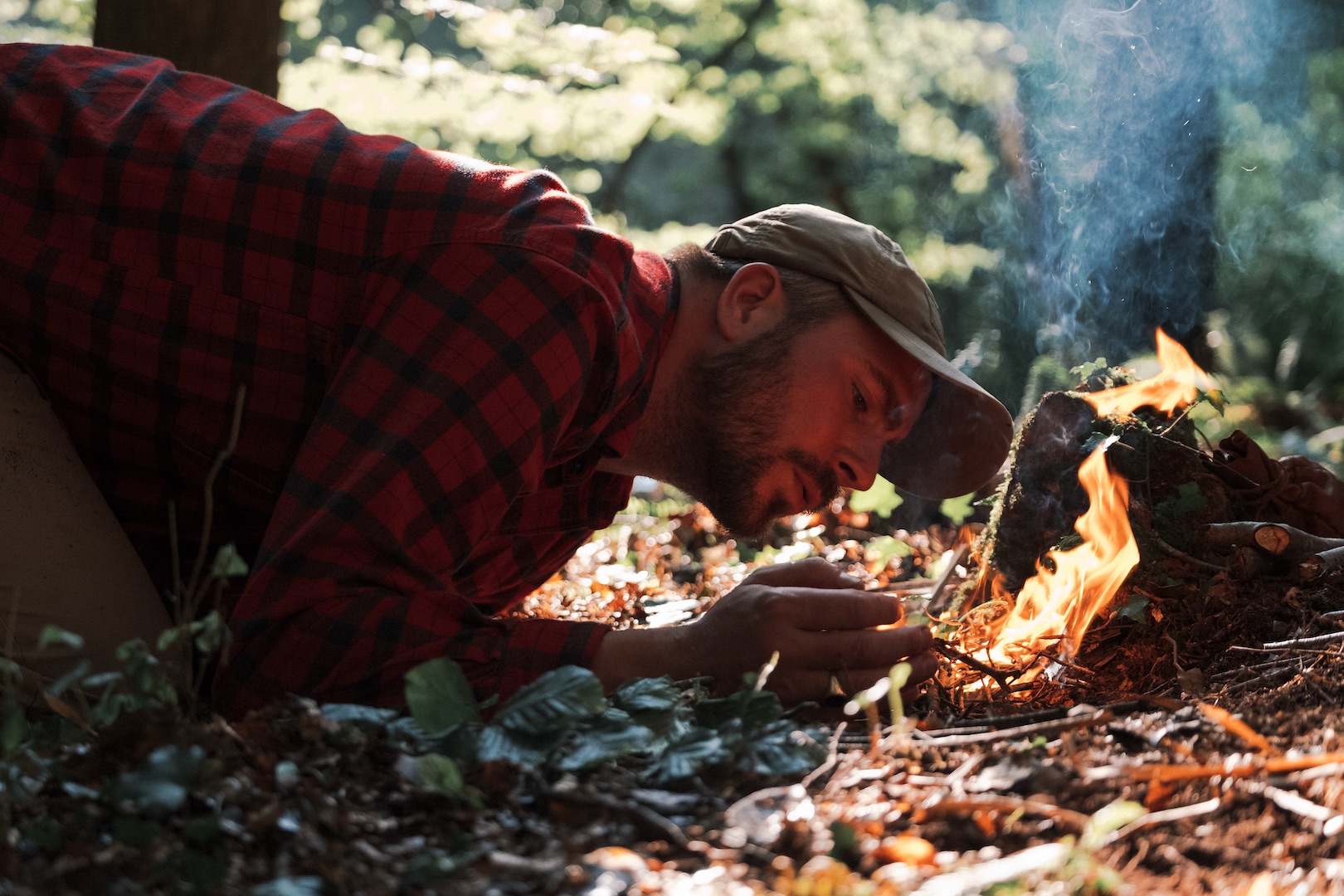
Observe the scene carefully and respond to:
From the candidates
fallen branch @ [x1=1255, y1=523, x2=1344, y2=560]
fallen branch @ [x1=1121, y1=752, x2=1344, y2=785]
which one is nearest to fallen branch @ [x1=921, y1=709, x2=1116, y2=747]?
fallen branch @ [x1=1121, y1=752, x2=1344, y2=785]

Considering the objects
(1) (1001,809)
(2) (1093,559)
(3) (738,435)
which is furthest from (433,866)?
(2) (1093,559)

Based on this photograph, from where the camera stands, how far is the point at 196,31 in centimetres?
407

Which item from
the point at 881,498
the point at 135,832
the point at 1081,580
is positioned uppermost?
the point at 135,832

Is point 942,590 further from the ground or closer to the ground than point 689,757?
closer to the ground

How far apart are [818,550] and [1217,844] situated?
9.24 feet

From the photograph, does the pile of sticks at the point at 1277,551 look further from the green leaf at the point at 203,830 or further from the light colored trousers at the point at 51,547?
the light colored trousers at the point at 51,547

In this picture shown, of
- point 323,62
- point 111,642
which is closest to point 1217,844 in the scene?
point 111,642

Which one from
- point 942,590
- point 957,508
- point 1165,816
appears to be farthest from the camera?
point 957,508

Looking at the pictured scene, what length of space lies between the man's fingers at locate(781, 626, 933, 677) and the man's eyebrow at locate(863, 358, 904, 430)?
0.74m

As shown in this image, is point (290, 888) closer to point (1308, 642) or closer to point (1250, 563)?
point (1308, 642)

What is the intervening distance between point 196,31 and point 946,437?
3159mm

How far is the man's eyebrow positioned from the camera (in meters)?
2.90

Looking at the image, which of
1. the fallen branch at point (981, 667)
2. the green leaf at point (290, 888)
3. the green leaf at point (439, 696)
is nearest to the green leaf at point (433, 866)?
the green leaf at point (290, 888)

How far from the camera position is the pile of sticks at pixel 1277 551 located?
112 inches
